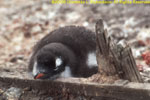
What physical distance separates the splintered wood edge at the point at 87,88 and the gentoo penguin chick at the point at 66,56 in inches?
4.9

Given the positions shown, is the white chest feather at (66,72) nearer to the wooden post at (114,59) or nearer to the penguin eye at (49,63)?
the penguin eye at (49,63)

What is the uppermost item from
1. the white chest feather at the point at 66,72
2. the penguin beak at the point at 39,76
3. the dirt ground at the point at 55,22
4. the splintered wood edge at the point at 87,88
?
the dirt ground at the point at 55,22

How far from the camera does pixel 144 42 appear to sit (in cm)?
462

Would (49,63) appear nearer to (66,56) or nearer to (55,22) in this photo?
(66,56)

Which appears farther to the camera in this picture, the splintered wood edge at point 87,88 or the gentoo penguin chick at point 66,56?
the gentoo penguin chick at point 66,56

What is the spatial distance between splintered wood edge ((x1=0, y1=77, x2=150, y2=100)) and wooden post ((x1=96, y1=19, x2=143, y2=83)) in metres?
0.10

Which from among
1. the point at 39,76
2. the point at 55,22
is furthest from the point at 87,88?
the point at 55,22

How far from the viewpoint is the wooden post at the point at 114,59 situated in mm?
2359

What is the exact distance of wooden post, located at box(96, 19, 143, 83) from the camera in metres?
2.36

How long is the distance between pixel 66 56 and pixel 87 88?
796 mm

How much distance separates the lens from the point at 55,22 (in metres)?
6.31

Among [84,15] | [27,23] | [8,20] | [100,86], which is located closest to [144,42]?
[84,15]

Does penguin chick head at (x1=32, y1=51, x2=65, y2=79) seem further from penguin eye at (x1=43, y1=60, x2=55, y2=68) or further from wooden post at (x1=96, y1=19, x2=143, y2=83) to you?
wooden post at (x1=96, y1=19, x2=143, y2=83)

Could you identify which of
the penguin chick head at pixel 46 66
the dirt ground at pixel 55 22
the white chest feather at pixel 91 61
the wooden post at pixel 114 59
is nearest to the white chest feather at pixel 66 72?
the penguin chick head at pixel 46 66
